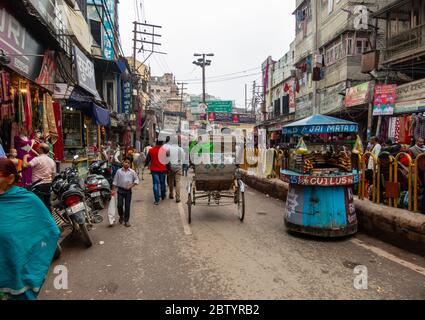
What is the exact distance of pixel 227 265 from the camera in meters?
4.66

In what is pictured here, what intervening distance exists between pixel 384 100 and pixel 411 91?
1.39 metres

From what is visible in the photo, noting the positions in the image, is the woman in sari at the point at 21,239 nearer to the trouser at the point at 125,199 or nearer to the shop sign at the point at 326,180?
the trouser at the point at 125,199

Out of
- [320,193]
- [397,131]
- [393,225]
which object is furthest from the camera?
[397,131]

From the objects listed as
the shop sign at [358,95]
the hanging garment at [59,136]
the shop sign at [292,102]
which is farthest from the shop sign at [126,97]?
the shop sign at [358,95]

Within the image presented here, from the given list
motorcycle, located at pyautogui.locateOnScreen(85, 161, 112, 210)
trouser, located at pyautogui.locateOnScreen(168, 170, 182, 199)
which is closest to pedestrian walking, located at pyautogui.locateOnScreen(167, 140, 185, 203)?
trouser, located at pyautogui.locateOnScreen(168, 170, 182, 199)

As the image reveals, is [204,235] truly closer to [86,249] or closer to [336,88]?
[86,249]

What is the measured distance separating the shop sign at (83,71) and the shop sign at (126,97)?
12118 millimetres

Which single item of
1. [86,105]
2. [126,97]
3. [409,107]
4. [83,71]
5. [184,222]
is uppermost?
[126,97]

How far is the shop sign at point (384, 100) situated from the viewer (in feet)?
46.3

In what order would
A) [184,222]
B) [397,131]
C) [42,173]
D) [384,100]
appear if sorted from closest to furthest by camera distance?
1. [42,173]
2. [184,222]
3. [397,131]
4. [384,100]

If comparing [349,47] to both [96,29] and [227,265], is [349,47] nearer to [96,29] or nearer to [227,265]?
[96,29]

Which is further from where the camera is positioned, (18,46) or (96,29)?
(96,29)

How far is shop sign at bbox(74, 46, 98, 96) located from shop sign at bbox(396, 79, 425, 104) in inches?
535

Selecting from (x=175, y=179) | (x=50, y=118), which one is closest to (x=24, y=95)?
(x=50, y=118)
